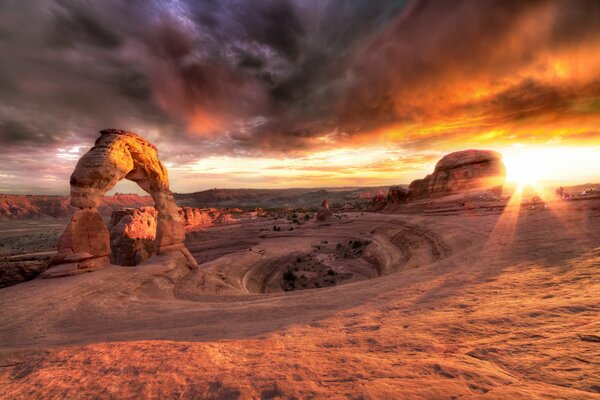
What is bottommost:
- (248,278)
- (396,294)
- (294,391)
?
(248,278)

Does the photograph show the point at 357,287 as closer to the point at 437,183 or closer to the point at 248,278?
the point at 248,278

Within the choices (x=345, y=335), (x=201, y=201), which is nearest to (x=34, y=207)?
(x=201, y=201)

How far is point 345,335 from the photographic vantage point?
15.6ft

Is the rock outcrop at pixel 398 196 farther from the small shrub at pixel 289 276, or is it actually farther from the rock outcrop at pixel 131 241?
the rock outcrop at pixel 131 241

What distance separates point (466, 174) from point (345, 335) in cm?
3870

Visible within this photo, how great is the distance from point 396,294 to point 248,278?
14372 mm

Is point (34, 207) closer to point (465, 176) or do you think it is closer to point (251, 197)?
point (251, 197)

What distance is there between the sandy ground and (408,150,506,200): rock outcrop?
2520 centimetres

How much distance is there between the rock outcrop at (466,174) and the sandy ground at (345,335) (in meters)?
25.2

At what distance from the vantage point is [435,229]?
19.7 m

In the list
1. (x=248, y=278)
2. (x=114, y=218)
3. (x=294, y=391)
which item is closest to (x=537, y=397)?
(x=294, y=391)

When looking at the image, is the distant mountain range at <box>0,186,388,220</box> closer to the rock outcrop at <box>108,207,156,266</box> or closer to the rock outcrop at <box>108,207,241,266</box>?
the rock outcrop at <box>108,207,241,266</box>

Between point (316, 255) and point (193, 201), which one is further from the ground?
point (193, 201)

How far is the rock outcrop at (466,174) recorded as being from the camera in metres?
34.4
